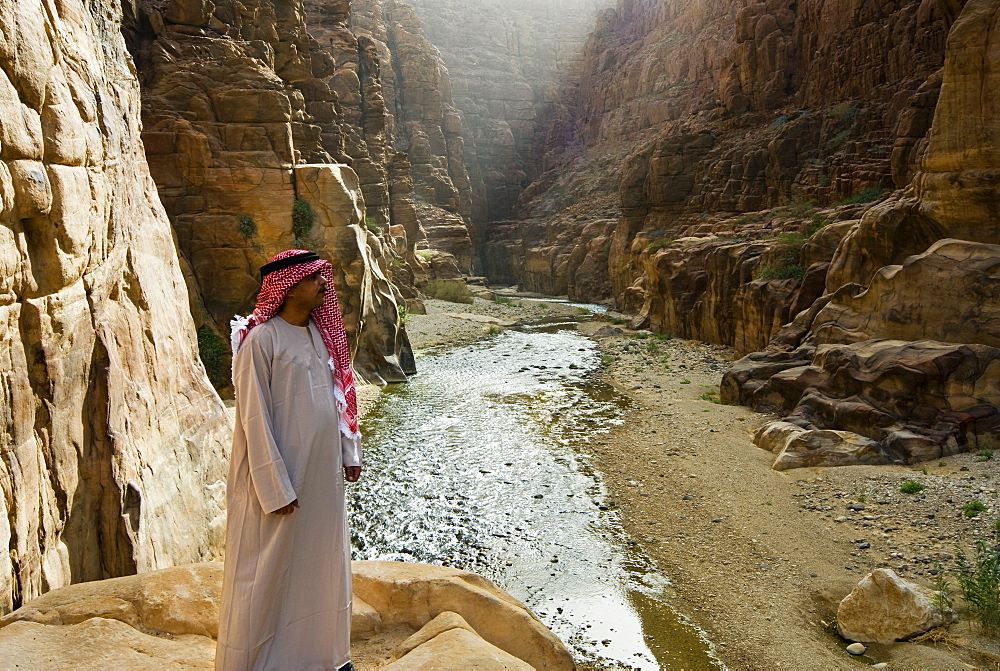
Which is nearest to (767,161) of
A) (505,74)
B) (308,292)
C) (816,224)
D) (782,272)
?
(816,224)

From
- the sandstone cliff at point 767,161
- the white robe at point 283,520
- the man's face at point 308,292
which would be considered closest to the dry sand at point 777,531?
the white robe at point 283,520

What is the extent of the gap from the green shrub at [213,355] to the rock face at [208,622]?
31.1ft

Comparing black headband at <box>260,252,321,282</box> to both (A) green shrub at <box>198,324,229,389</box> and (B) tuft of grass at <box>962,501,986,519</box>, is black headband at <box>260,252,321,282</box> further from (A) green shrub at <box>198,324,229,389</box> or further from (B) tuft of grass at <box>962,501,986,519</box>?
(A) green shrub at <box>198,324,229,389</box>

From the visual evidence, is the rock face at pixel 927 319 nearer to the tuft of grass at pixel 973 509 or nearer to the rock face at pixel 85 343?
the tuft of grass at pixel 973 509

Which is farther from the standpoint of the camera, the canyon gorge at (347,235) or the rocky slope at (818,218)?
the rocky slope at (818,218)

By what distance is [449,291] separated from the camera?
40.0m

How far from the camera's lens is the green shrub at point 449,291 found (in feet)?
130

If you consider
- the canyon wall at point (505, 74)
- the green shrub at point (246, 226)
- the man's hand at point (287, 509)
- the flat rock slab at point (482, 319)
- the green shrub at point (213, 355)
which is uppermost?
the canyon wall at point (505, 74)

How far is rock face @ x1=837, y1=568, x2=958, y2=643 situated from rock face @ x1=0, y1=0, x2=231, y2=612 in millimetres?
5683

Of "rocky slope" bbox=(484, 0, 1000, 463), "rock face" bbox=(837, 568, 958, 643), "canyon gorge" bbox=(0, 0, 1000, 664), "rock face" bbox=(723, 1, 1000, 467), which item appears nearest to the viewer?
"canyon gorge" bbox=(0, 0, 1000, 664)

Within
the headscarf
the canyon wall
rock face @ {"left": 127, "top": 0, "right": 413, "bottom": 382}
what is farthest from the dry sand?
the canyon wall

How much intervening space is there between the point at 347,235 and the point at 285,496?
12942mm

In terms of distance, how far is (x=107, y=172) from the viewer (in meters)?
5.60

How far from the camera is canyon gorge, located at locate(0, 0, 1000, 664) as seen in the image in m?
4.52
